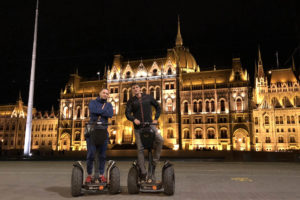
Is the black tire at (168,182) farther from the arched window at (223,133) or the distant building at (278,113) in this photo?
the distant building at (278,113)

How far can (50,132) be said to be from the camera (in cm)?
9700

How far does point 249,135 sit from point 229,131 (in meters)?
4.31

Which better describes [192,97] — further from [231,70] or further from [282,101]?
[282,101]

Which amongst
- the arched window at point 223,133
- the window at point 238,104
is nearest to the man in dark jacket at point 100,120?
the arched window at point 223,133

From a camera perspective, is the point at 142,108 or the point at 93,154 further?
the point at 142,108

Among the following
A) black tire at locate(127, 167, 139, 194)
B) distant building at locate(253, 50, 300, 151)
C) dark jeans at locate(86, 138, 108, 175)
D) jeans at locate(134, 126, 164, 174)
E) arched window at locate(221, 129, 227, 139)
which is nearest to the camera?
black tire at locate(127, 167, 139, 194)

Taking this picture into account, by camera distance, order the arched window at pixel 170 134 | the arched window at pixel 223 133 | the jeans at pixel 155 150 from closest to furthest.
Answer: the jeans at pixel 155 150, the arched window at pixel 223 133, the arched window at pixel 170 134

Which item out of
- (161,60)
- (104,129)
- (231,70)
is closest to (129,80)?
(161,60)

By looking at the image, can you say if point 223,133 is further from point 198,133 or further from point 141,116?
point 141,116

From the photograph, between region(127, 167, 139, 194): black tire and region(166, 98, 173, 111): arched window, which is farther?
region(166, 98, 173, 111): arched window

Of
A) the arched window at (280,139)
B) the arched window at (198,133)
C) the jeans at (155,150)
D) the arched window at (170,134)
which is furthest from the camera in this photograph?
the arched window at (280,139)

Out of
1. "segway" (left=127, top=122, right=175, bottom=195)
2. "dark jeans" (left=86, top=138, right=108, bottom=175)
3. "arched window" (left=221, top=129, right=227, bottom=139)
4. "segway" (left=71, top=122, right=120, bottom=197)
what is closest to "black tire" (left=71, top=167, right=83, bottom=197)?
"segway" (left=71, top=122, right=120, bottom=197)

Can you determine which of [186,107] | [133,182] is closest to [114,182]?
[133,182]

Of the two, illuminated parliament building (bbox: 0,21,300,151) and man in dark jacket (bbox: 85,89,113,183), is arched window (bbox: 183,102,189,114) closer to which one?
illuminated parliament building (bbox: 0,21,300,151)
